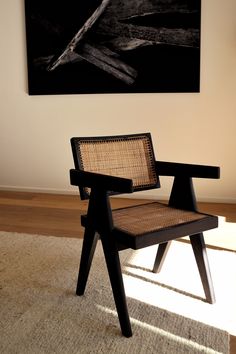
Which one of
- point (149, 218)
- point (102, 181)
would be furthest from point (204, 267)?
point (102, 181)

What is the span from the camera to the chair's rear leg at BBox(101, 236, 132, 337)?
160cm

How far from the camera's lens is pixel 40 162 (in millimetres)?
4102

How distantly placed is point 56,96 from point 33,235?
1.67m

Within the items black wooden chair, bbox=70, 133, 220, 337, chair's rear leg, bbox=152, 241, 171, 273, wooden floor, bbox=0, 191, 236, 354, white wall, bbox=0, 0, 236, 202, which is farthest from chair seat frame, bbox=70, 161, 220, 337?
white wall, bbox=0, 0, 236, 202

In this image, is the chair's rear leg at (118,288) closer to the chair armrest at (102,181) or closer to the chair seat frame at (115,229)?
the chair seat frame at (115,229)

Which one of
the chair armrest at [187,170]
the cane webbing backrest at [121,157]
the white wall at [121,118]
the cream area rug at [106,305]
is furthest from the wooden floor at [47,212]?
the chair armrest at [187,170]

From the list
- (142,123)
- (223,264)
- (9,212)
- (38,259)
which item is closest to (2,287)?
(38,259)

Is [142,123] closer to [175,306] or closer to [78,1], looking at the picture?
[78,1]

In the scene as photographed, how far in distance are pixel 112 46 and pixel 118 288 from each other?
2.62 meters

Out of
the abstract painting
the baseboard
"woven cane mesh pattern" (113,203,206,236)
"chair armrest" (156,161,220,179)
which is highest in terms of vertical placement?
the abstract painting

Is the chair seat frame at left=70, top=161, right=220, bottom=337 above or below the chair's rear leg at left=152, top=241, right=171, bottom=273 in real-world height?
above

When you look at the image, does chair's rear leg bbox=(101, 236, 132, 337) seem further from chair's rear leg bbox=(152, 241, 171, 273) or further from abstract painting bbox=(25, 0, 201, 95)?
abstract painting bbox=(25, 0, 201, 95)

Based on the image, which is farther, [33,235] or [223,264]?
[33,235]

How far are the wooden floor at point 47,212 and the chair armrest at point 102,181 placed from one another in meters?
1.06
